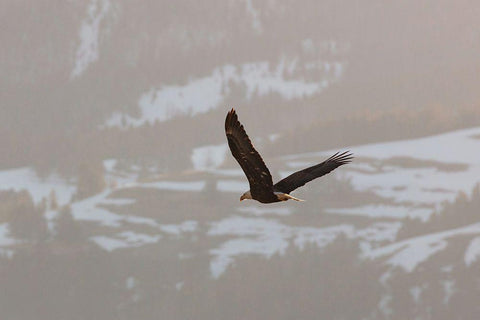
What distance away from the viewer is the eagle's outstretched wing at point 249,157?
40.6 metres

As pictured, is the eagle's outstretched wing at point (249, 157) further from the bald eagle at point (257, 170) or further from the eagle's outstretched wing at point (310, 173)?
the eagle's outstretched wing at point (310, 173)

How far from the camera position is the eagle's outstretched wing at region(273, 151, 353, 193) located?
151 feet

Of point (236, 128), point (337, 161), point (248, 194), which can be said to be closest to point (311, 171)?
point (337, 161)

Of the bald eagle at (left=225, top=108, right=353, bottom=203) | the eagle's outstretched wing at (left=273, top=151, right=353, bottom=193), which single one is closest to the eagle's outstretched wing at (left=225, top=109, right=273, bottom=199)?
the bald eagle at (left=225, top=108, right=353, bottom=203)

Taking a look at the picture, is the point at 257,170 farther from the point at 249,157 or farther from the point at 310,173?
the point at 310,173

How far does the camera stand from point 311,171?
4772 cm

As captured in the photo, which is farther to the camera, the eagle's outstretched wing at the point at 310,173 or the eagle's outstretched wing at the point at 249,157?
the eagle's outstretched wing at the point at 310,173

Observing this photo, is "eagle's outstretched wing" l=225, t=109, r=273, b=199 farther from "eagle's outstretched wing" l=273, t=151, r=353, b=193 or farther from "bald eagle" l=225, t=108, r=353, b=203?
"eagle's outstretched wing" l=273, t=151, r=353, b=193

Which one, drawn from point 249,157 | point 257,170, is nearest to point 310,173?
point 257,170

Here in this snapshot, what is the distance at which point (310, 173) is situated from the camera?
156 feet

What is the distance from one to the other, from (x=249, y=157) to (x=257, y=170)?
85cm

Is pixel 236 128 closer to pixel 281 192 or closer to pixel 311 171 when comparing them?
pixel 281 192

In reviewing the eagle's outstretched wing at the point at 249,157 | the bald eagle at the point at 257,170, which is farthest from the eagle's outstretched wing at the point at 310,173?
the eagle's outstretched wing at the point at 249,157

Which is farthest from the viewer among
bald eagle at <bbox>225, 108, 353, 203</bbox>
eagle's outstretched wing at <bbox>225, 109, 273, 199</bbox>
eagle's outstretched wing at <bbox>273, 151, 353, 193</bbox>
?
eagle's outstretched wing at <bbox>273, 151, 353, 193</bbox>
